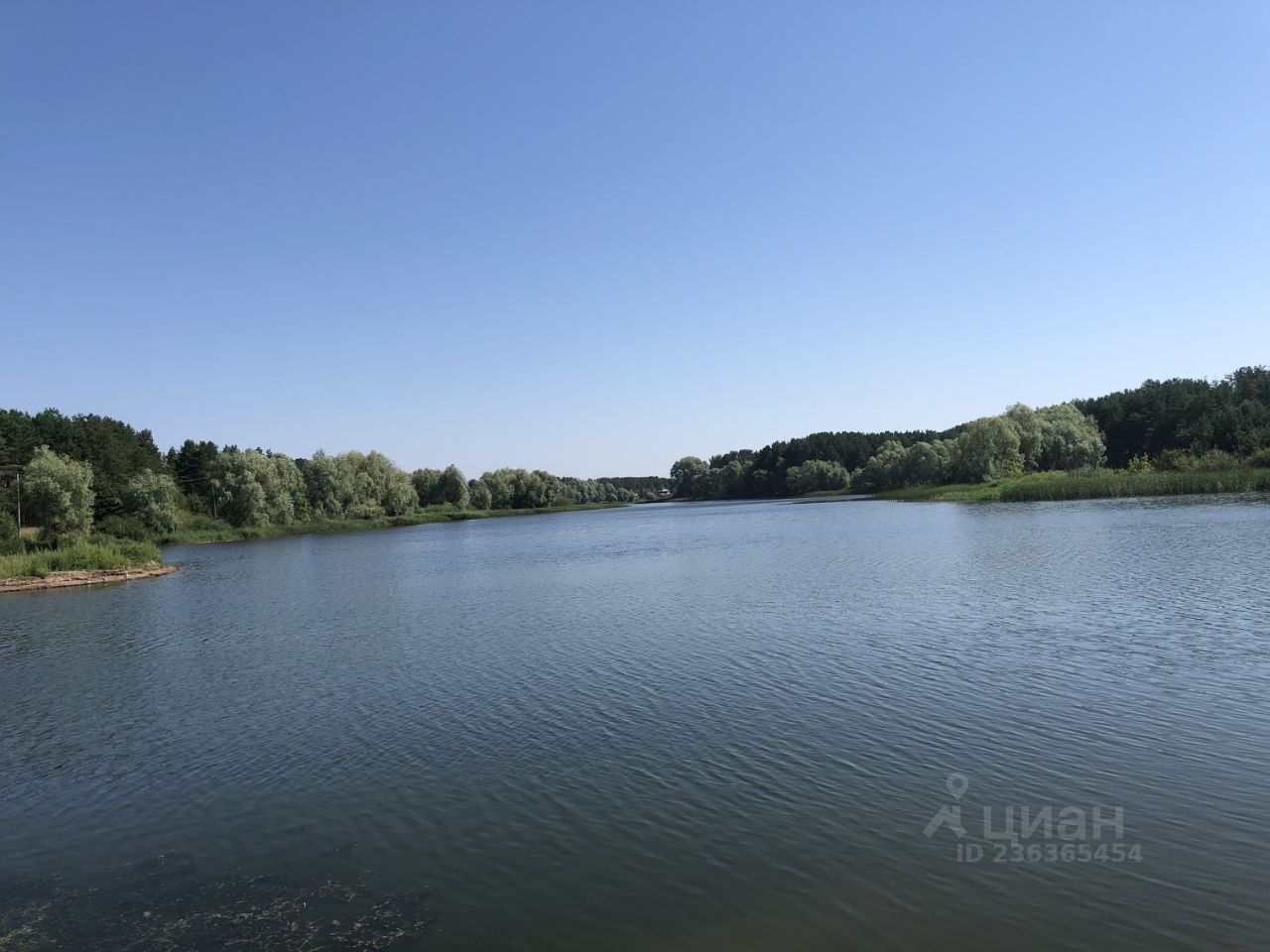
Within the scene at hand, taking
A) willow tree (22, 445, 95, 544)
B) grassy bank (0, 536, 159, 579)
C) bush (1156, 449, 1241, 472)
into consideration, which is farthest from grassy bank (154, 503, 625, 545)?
bush (1156, 449, 1241, 472)

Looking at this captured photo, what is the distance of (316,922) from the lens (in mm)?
7066

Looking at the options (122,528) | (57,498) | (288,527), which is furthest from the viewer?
(288,527)

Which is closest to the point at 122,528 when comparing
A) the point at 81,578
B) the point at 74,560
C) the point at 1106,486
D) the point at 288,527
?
the point at 288,527

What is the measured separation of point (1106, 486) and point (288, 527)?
269ft

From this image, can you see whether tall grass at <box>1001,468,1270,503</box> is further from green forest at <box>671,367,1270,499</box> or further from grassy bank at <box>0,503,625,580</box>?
grassy bank at <box>0,503,625,580</box>

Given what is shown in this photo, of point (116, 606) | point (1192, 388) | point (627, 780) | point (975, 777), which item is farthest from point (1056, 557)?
point (1192, 388)

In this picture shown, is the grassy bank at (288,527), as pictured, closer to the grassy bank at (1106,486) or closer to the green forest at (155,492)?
the green forest at (155,492)

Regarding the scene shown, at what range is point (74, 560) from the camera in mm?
44969

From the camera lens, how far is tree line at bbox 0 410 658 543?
58250mm

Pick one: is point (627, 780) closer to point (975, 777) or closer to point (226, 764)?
point (975, 777)

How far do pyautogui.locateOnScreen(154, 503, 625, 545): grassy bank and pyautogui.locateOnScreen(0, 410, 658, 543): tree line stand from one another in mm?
1097

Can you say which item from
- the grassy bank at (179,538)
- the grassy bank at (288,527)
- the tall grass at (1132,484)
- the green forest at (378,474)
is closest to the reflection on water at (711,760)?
the grassy bank at (179,538)

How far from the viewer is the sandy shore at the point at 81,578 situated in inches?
1599

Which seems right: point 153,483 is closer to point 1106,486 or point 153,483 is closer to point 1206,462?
point 1106,486
